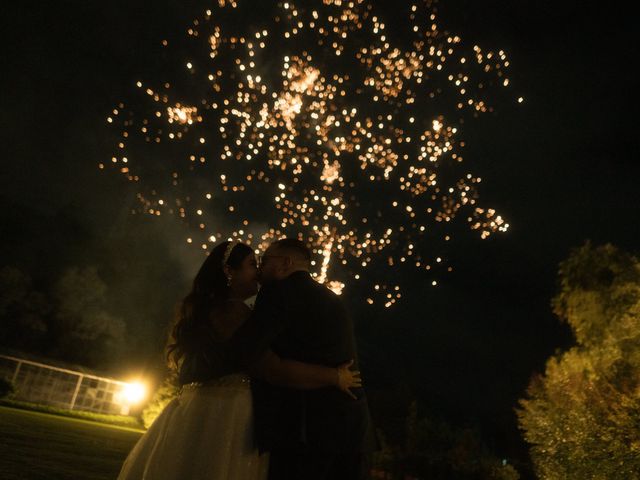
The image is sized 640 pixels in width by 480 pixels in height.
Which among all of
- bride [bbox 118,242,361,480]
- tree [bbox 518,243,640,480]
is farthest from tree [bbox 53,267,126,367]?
bride [bbox 118,242,361,480]

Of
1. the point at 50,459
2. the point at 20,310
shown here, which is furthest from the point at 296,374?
the point at 20,310

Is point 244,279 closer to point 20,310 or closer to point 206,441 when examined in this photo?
point 206,441

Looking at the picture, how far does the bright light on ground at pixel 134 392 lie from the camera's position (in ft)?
94.1

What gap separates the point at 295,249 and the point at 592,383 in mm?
10370

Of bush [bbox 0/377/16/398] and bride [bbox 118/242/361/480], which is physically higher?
bush [bbox 0/377/16/398]

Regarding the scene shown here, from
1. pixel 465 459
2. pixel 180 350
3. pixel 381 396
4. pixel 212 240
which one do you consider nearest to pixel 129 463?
pixel 180 350

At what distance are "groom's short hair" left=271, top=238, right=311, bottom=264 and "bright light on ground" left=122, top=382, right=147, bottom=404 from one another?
97.5 feet

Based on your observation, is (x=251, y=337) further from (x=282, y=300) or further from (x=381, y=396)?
(x=381, y=396)

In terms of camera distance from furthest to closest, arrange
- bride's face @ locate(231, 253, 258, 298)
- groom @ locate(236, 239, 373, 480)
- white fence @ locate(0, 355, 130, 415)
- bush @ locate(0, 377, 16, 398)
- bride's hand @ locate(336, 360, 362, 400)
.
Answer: white fence @ locate(0, 355, 130, 415) < bush @ locate(0, 377, 16, 398) < bride's face @ locate(231, 253, 258, 298) < bride's hand @ locate(336, 360, 362, 400) < groom @ locate(236, 239, 373, 480)

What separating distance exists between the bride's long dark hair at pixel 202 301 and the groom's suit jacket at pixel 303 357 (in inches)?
19.5

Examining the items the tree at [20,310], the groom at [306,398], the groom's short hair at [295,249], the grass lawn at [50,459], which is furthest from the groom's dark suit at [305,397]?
the tree at [20,310]

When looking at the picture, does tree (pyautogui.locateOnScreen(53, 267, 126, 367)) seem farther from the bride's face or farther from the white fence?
the bride's face

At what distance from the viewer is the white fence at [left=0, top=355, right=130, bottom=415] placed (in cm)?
2346

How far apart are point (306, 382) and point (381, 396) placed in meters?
50.2
